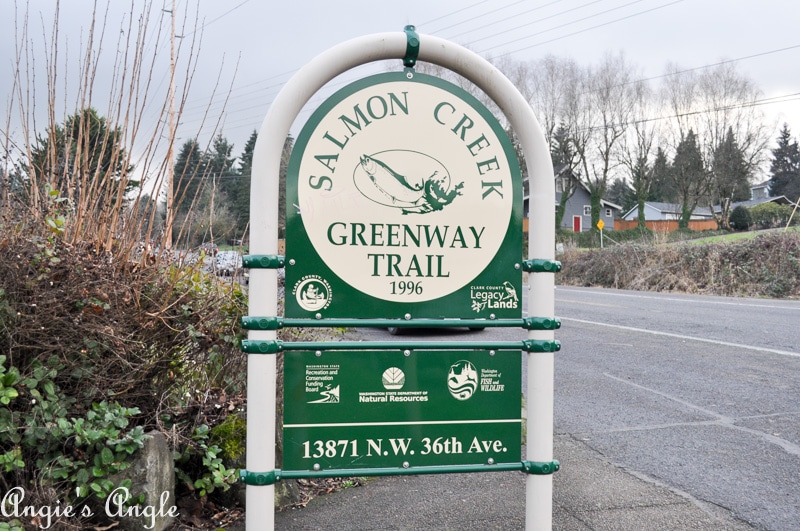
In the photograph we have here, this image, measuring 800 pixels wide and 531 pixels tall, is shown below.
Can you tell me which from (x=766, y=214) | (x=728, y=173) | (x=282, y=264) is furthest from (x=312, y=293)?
(x=728, y=173)

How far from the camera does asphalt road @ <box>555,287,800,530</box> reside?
4176 millimetres

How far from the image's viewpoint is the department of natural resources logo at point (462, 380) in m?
2.72

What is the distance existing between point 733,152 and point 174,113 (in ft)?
178

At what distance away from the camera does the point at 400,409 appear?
2.68 m

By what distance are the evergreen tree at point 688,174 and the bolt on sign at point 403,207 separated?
5283 centimetres

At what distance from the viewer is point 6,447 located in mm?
2977

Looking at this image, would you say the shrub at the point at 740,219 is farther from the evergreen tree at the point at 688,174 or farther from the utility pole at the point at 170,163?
the utility pole at the point at 170,163

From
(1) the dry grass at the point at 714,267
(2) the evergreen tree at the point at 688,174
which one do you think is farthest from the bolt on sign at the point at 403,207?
(2) the evergreen tree at the point at 688,174

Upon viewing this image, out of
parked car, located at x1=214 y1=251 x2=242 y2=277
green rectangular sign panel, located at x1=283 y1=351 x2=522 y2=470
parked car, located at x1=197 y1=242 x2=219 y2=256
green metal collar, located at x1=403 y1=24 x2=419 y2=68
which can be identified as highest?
green metal collar, located at x1=403 y1=24 x2=419 y2=68

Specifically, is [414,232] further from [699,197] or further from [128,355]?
[699,197]

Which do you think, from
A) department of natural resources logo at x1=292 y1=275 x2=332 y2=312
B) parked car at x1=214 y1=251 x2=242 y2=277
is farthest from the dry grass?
department of natural resources logo at x1=292 y1=275 x2=332 y2=312

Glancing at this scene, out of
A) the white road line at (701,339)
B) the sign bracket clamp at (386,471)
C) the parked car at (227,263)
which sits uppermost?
the parked car at (227,263)

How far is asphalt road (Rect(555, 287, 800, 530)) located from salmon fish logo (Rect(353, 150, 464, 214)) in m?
2.43

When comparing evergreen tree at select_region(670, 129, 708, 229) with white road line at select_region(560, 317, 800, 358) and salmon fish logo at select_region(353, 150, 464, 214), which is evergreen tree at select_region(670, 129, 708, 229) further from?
salmon fish logo at select_region(353, 150, 464, 214)
